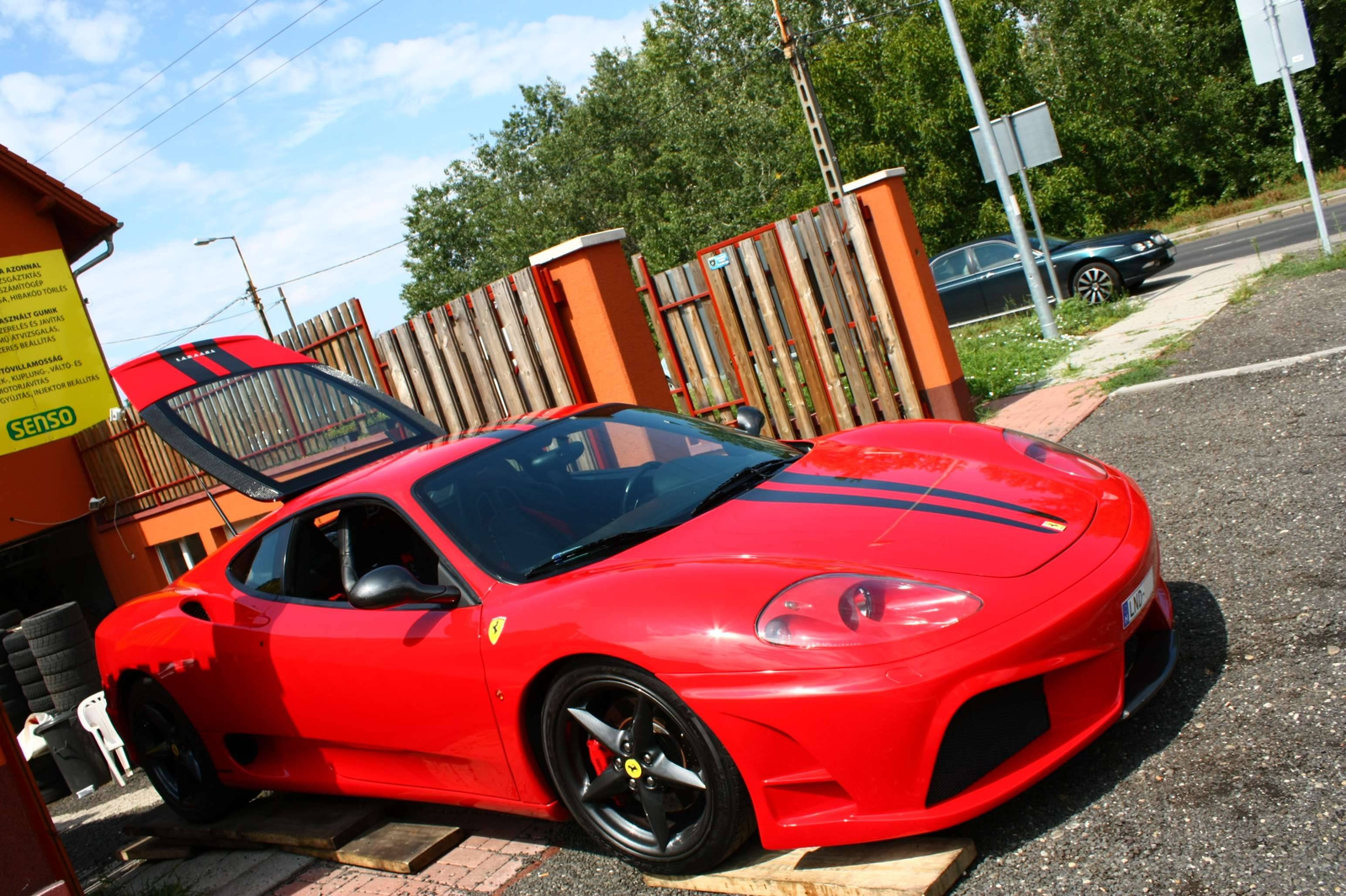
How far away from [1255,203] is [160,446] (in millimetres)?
25861

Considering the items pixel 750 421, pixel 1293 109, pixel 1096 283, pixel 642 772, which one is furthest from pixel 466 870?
pixel 1096 283

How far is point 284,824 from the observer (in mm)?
4242

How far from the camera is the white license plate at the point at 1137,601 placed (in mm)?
2793

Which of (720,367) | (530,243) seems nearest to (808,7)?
(530,243)

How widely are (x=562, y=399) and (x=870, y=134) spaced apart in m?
24.0

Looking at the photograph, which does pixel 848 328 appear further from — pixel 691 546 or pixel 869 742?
pixel 869 742

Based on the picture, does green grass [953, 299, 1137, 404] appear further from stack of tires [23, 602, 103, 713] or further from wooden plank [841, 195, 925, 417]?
stack of tires [23, 602, 103, 713]

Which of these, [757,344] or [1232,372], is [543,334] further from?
[1232,372]

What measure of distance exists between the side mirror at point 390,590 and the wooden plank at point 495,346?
16.4 feet

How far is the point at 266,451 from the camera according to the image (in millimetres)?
4871

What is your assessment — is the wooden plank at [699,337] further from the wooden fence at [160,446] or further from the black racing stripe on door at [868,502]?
the black racing stripe on door at [868,502]

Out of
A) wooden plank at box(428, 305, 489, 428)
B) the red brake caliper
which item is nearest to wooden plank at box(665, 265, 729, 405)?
wooden plank at box(428, 305, 489, 428)

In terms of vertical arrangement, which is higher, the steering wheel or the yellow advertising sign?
the yellow advertising sign

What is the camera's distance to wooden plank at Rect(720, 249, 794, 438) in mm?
8406
